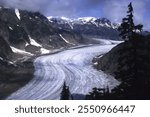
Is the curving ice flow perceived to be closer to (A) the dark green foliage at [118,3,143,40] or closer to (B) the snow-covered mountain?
(B) the snow-covered mountain

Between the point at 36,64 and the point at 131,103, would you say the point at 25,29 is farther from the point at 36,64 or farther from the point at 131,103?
the point at 131,103

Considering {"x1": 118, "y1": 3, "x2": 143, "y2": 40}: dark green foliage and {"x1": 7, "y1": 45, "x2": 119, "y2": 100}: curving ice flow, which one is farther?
{"x1": 7, "y1": 45, "x2": 119, "y2": 100}: curving ice flow

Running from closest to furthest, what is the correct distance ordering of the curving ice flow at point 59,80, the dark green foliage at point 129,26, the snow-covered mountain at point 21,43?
the dark green foliage at point 129,26
the curving ice flow at point 59,80
the snow-covered mountain at point 21,43

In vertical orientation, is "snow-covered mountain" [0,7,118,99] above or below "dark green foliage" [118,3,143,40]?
above

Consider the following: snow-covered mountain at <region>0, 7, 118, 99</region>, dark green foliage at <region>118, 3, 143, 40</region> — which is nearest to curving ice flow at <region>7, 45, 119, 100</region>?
snow-covered mountain at <region>0, 7, 118, 99</region>

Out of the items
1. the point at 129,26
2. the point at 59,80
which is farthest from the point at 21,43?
the point at 129,26

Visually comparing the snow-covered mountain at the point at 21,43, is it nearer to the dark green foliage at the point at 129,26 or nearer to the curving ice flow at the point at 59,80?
the curving ice flow at the point at 59,80

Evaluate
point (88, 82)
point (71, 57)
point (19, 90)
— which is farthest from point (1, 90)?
point (71, 57)

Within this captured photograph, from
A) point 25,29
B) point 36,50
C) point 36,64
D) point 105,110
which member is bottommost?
point 105,110

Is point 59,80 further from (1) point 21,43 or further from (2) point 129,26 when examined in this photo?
(1) point 21,43

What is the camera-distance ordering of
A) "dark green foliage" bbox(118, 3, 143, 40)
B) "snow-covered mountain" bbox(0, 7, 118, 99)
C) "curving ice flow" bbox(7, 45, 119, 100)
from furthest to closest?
"snow-covered mountain" bbox(0, 7, 118, 99)
"curving ice flow" bbox(7, 45, 119, 100)
"dark green foliage" bbox(118, 3, 143, 40)

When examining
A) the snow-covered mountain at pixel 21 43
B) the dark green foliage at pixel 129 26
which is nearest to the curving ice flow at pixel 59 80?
the snow-covered mountain at pixel 21 43
